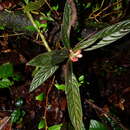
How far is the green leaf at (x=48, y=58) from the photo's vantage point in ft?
2.74

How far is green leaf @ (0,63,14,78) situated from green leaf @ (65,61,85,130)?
44 centimetres

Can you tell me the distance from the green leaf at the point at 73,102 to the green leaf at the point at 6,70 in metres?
0.44

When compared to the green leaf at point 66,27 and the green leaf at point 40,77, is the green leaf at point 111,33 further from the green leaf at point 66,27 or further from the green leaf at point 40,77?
the green leaf at point 40,77

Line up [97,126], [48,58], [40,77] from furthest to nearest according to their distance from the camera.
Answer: [97,126]
[40,77]
[48,58]

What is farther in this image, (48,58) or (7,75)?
(7,75)

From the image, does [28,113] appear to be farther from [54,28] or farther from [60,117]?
[54,28]

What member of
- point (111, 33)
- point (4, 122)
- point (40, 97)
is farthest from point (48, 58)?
point (4, 122)

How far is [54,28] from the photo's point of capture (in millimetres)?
1380

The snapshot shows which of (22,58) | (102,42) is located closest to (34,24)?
(22,58)

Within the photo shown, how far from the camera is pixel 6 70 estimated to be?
1.25 meters

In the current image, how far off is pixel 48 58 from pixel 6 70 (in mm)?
452

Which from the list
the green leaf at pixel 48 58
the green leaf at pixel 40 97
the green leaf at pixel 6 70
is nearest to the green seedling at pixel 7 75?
the green leaf at pixel 6 70

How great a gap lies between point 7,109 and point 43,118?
0.66ft

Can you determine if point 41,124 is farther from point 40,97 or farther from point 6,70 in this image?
point 6,70
